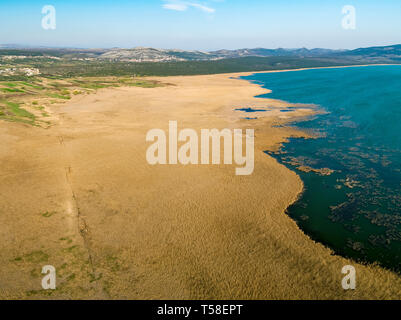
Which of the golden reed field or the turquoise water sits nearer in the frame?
the golden reed field

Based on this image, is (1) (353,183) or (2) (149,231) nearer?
(2) (149,231)

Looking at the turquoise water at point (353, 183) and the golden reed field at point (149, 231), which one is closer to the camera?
the golden reed field at point (149, 231)

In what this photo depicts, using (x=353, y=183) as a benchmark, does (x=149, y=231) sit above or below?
below
